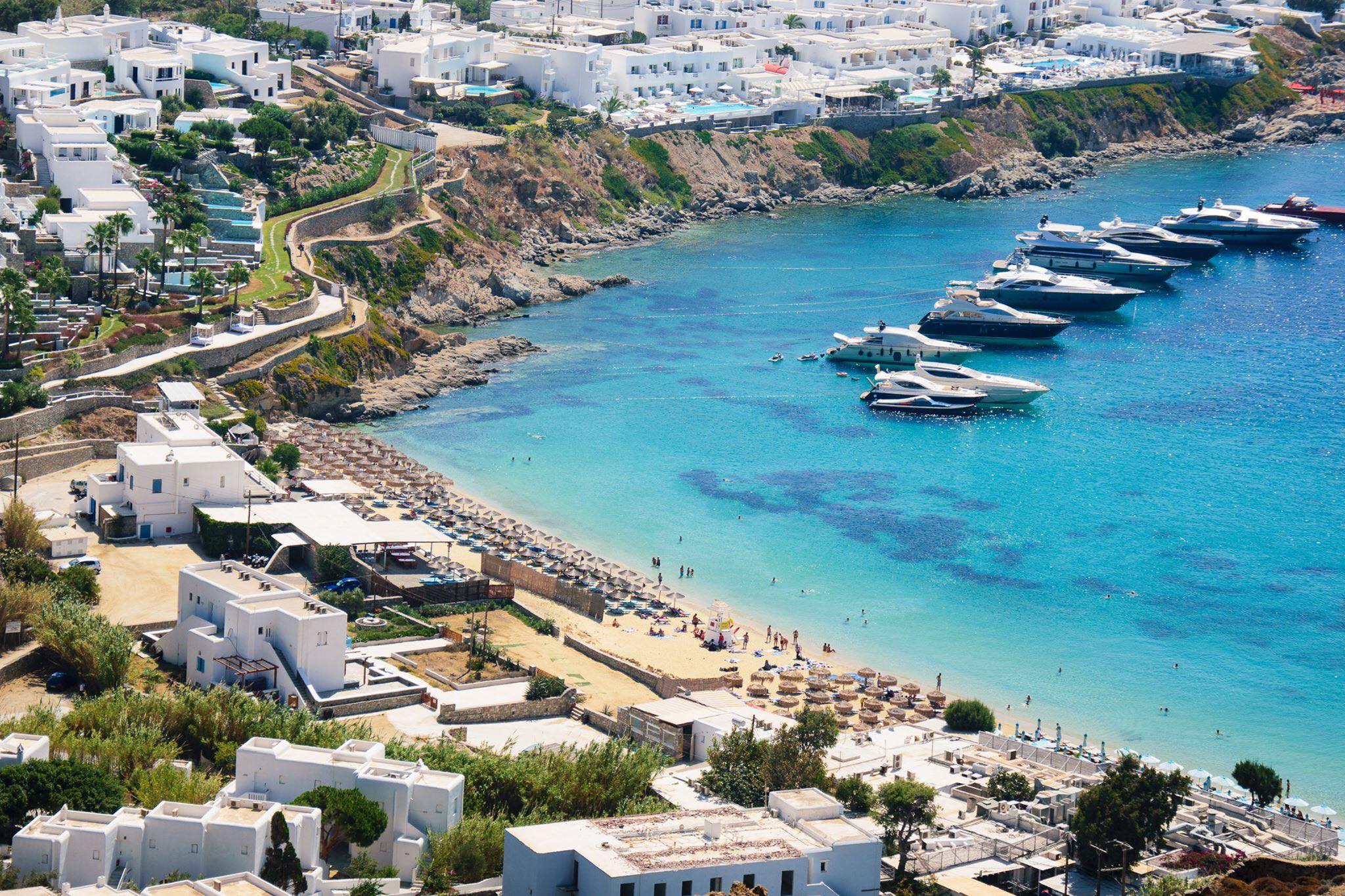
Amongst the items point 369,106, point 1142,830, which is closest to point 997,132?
point 369,106

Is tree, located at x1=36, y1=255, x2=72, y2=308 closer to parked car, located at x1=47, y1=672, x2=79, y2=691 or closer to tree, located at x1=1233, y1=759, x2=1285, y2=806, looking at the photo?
parked car, located at x1=47, y1=672, x2=79, y2=691

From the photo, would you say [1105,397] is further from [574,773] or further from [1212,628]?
[574,773]

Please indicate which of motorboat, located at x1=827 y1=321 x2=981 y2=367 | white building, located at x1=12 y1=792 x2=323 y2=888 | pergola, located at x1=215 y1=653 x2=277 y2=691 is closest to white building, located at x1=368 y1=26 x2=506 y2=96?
motorboat, located at x1=827 y1=321 x2=981 y2=367

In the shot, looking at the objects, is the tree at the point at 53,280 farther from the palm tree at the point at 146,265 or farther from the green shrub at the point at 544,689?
the green shrub at the point at 544,689

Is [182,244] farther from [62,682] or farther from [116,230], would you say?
[62,682]

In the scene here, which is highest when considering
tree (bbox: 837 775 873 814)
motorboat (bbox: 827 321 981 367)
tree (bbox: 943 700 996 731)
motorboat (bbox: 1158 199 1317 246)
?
motorboat (bbox: 1158 199 1317 246)

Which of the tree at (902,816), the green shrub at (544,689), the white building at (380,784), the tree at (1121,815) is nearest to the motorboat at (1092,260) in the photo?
the green shrub at (544,689)
